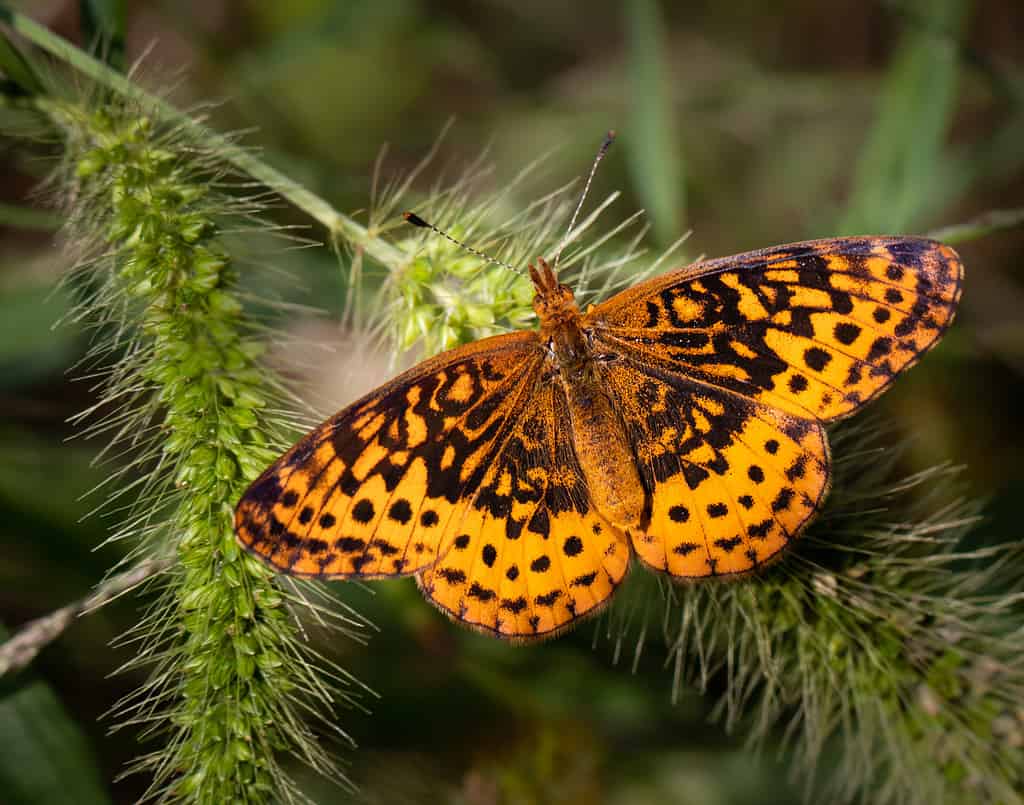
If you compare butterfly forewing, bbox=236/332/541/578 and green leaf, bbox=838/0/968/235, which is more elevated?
green leaf, bbox=838/0/968/235

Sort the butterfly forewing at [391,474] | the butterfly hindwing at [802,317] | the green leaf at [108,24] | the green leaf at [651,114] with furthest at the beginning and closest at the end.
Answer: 1. the green leaf at [651,114]
2. the green leaf at [108,24]
3. the butterfly hindwing at [802,317]
4. the butterfly forewing at [391,474]

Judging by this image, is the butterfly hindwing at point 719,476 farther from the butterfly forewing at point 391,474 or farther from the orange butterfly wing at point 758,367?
the butterfly forewing at point 391,474

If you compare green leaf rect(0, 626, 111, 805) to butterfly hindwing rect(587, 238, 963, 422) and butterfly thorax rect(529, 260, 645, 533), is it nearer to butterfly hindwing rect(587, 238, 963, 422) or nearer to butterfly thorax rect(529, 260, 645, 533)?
butterfly thorax rect(529, 260, 645, 533)

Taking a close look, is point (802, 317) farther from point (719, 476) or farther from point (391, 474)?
point (391, 474)

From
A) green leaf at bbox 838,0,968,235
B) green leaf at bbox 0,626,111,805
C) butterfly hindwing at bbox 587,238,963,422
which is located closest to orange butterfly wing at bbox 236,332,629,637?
butterfly hindwing at bbox 587,238,963,422

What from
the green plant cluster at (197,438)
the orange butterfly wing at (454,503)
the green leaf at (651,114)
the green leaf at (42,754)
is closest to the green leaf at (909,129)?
the green leaf at (651,114)

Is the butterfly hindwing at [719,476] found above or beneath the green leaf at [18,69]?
beneath
